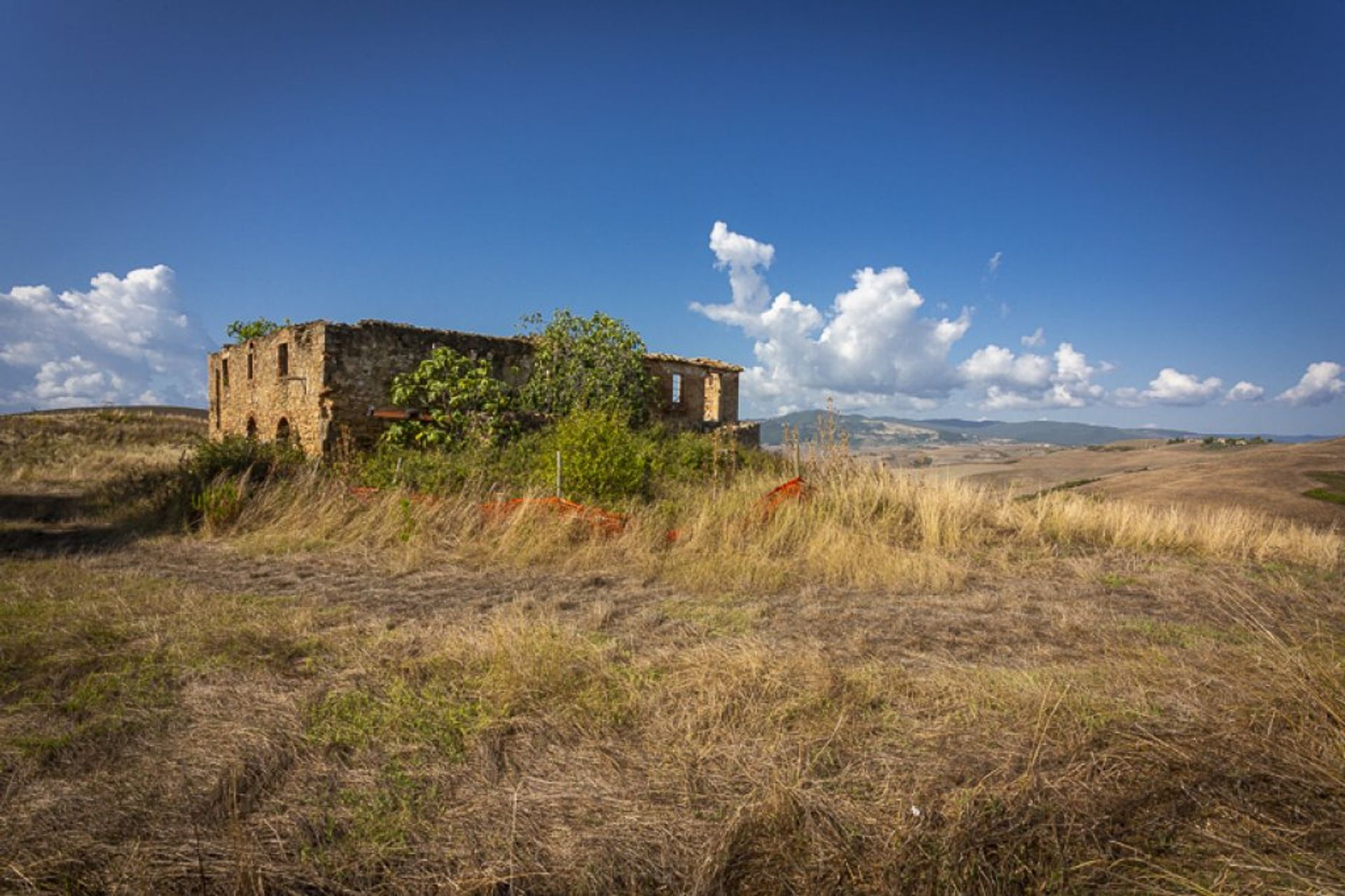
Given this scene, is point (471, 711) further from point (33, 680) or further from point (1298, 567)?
point (1298, 567)

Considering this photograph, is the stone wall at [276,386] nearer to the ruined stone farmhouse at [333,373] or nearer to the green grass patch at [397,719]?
the ruined stone farmhouse at [333,373]

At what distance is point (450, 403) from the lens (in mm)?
12289

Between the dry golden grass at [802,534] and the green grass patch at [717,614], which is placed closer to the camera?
the green grass patch at [717,614]

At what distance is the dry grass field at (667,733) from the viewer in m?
1.66

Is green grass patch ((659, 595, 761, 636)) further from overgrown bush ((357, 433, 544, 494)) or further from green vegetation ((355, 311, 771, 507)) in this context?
overgrown bush ((357, 433, 544, 494))

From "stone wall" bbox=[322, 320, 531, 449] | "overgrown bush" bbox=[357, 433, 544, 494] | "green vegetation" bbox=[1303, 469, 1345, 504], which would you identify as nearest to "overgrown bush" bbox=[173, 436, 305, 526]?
"overgrown bush" bbox=[357, 433, 544, 494]

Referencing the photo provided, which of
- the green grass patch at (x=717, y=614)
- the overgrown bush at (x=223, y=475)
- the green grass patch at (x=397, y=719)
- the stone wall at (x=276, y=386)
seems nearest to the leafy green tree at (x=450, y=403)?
the stone wall at (x=276, y=386)

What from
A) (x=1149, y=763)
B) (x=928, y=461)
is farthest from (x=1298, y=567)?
(x=1149, y=763)

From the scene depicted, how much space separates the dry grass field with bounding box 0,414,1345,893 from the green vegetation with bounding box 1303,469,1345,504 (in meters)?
7.47

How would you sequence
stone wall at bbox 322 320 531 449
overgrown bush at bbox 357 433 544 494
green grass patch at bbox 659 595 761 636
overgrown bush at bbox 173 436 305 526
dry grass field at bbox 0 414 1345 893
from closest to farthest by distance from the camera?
dry grass field at bbox 0 414 1345 893, green grass patch at bbox 659 595 761 636, overgrown bush at bbox 173 436 305 526, overgrown bush at bbox 357 433 544 494, stone wall at bbox 322 320 531 449

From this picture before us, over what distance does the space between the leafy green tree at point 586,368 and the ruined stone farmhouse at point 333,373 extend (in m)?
0.88

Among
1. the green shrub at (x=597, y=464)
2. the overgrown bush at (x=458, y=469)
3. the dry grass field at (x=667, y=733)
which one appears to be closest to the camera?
the dry grass field at (x=667, y=733)

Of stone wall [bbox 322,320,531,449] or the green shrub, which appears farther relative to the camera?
stone wall [bbox 322,320,531,449]

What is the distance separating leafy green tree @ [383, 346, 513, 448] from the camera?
37.9 ft
